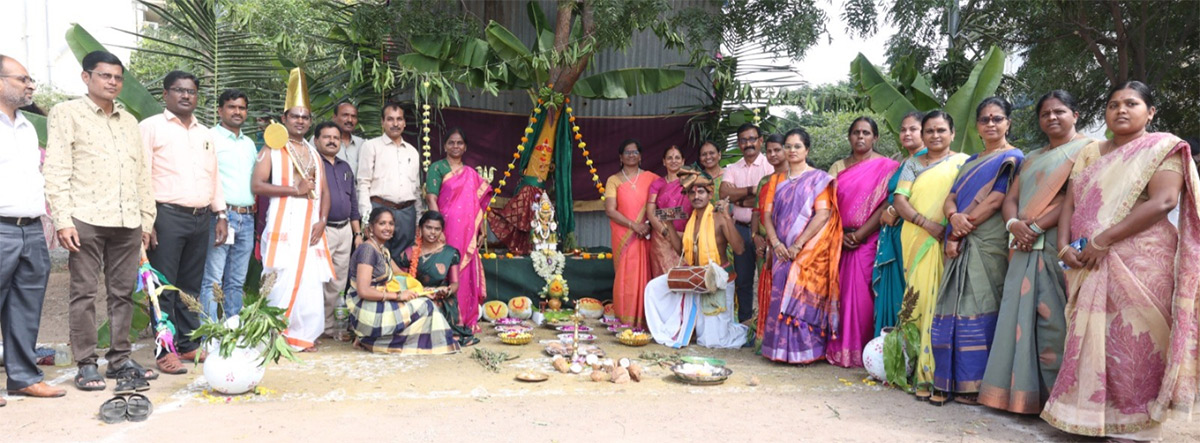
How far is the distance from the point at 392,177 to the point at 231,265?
146cm

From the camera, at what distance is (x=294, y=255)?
5895 mm

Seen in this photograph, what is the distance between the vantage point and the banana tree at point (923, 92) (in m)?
6.71

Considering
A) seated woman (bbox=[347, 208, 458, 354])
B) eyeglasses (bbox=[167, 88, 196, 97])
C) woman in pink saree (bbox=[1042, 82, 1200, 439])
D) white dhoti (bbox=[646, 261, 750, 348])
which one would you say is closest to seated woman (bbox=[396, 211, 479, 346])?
seated woman (bbox=[347, 208, 458, 354])

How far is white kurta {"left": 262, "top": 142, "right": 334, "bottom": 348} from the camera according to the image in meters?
5.86

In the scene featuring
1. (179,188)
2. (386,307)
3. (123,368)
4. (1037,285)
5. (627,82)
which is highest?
(627,82)

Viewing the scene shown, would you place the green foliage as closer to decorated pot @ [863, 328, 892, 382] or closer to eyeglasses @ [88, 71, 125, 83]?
eyeglasses @ [88, 71, 125, 83]

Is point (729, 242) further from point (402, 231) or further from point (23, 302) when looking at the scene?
point (23, 302)

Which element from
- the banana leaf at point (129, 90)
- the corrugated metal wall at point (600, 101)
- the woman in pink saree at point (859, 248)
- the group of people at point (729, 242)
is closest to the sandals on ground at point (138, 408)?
the group of people at point (729, 242)

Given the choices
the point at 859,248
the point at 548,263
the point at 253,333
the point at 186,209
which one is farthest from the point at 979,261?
the point at 186,209

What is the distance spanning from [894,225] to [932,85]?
3706 millimetres

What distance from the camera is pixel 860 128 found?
5.78 meters

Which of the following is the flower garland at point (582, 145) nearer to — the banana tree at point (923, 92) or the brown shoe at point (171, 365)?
the banana tree at point (923, 92)

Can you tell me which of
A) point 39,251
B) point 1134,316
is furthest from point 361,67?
point 1134,316

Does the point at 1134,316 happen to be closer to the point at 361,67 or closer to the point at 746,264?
the point at 746,264
